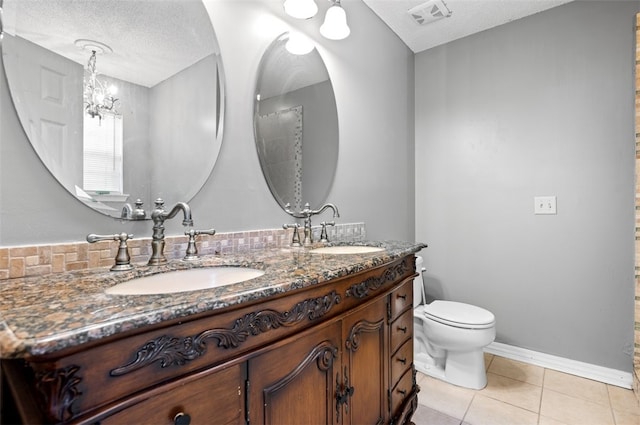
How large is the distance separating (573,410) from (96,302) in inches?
87.3

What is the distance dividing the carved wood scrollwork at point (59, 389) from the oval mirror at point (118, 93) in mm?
626

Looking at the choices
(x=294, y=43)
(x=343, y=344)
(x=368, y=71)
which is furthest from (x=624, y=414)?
(x=294, y=43)

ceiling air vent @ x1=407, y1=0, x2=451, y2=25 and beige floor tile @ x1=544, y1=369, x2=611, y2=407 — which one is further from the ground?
ceiling air vent @ x1=407, y1=0, x2=451, y2=25

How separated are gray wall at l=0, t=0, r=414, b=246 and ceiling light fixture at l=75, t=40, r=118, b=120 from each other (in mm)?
174

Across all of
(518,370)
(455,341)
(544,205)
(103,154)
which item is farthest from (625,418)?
(103,154)

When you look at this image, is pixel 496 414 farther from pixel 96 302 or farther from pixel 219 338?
pixel 96 302

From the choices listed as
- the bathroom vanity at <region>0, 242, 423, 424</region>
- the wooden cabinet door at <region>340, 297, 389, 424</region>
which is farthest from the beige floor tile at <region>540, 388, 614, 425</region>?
the bathroom vanity at <region>0, 242, 423, 424</region>

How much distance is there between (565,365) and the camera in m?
2.02

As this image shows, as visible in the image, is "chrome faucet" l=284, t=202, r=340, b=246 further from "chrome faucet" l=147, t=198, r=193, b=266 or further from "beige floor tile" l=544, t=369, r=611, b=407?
"beige floor tile" l=544, t=369, r=611, b=407

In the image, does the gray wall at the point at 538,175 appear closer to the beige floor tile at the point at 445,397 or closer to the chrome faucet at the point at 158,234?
the beige floor tile at the point at 445,397

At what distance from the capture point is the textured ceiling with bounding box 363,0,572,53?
2.04 m

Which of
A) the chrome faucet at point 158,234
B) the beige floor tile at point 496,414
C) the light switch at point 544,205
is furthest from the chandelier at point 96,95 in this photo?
the light switch at point 544,205

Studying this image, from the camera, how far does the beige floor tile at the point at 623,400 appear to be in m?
1.62

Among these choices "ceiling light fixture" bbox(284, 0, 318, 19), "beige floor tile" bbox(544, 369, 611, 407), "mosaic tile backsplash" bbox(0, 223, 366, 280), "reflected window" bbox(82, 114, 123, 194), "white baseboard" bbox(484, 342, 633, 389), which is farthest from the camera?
"white baseboard" bbox(484, 342, 633, 389)
